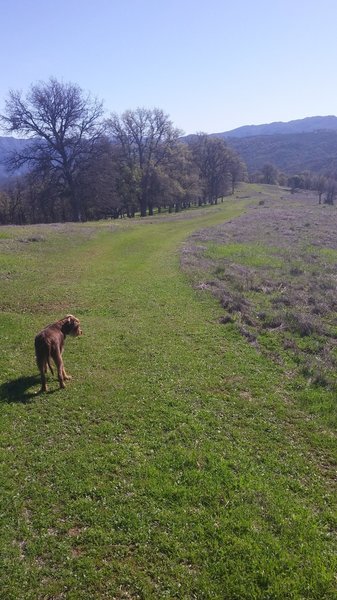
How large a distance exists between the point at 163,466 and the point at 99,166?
56.3 m

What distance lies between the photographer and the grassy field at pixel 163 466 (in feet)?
22.0

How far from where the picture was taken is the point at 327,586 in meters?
6.58

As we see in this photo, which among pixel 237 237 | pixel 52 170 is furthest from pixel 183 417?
pixel 52 170

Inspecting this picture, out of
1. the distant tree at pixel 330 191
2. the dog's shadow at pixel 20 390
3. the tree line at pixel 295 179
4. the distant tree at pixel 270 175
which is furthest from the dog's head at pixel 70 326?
the distant tree at pixel 270 175

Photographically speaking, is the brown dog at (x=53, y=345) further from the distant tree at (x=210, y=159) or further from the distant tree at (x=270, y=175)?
the distant tree at (x=270, y=175)

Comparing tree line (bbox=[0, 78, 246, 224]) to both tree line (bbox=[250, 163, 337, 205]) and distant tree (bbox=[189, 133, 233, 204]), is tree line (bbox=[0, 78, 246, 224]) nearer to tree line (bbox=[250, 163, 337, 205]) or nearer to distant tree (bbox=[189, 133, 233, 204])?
distant tree (bbox=[189, 133, 233, 204])

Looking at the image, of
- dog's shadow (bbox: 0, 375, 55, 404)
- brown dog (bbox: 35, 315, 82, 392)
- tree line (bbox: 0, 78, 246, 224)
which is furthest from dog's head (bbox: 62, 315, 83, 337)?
tree line (bbox: 0, 78, 246, 224)

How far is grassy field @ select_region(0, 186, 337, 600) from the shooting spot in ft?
22.0

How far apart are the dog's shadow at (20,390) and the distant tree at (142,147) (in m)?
66.5

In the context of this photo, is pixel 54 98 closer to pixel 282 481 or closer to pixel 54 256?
pixel 54 256

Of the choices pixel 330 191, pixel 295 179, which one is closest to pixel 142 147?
pixel 330 191

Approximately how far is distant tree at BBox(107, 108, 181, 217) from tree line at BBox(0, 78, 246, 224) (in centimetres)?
17

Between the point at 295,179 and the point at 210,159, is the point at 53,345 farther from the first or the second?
the point at 295,179

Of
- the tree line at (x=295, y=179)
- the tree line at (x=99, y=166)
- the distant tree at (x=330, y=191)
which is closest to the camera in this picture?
the tree line at (x=99, y=166)
